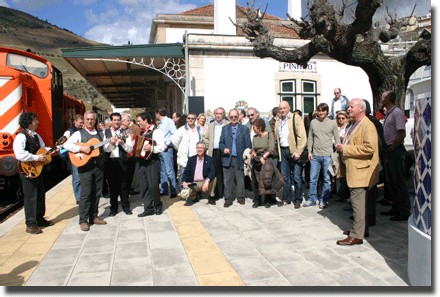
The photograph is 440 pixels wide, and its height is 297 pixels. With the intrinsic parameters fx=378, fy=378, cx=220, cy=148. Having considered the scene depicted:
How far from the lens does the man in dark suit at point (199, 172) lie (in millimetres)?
7484

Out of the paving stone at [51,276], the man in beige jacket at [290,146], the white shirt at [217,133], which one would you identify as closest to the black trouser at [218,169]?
the white shirt at [217,133]

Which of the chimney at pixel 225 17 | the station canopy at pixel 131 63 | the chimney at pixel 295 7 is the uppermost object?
the chimney at pixel 295 7

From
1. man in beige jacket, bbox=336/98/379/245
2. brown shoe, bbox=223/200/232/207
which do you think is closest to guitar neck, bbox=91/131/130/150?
brown shoe, bbox=223/200/232/207

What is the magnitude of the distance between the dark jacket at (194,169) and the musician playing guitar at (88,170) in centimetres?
184

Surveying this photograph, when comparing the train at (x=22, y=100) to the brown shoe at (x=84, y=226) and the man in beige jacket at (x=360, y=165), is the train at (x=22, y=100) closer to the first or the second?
the brown shoe at (x=84, y=226)

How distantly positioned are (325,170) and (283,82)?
848 cm

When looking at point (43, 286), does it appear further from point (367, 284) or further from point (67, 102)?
point (67, 102)

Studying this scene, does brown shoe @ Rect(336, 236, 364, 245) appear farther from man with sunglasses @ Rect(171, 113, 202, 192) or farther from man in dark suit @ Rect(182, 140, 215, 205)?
man with sunglasses @ Rect(171, 113, 202, 192)

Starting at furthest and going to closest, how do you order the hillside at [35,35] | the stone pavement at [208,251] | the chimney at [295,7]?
the chimney at [295,7], the hillside at [35,35], the stone pavement at [208,251]

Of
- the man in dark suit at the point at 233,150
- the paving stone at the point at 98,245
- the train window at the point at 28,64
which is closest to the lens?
the paving stone at the point at 98,245

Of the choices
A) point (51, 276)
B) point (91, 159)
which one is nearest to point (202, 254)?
point (51, 276)

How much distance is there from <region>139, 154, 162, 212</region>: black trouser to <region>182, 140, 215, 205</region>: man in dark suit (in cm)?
80

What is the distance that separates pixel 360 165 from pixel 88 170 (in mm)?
4040

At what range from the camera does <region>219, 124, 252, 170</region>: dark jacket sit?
24.4 feet
